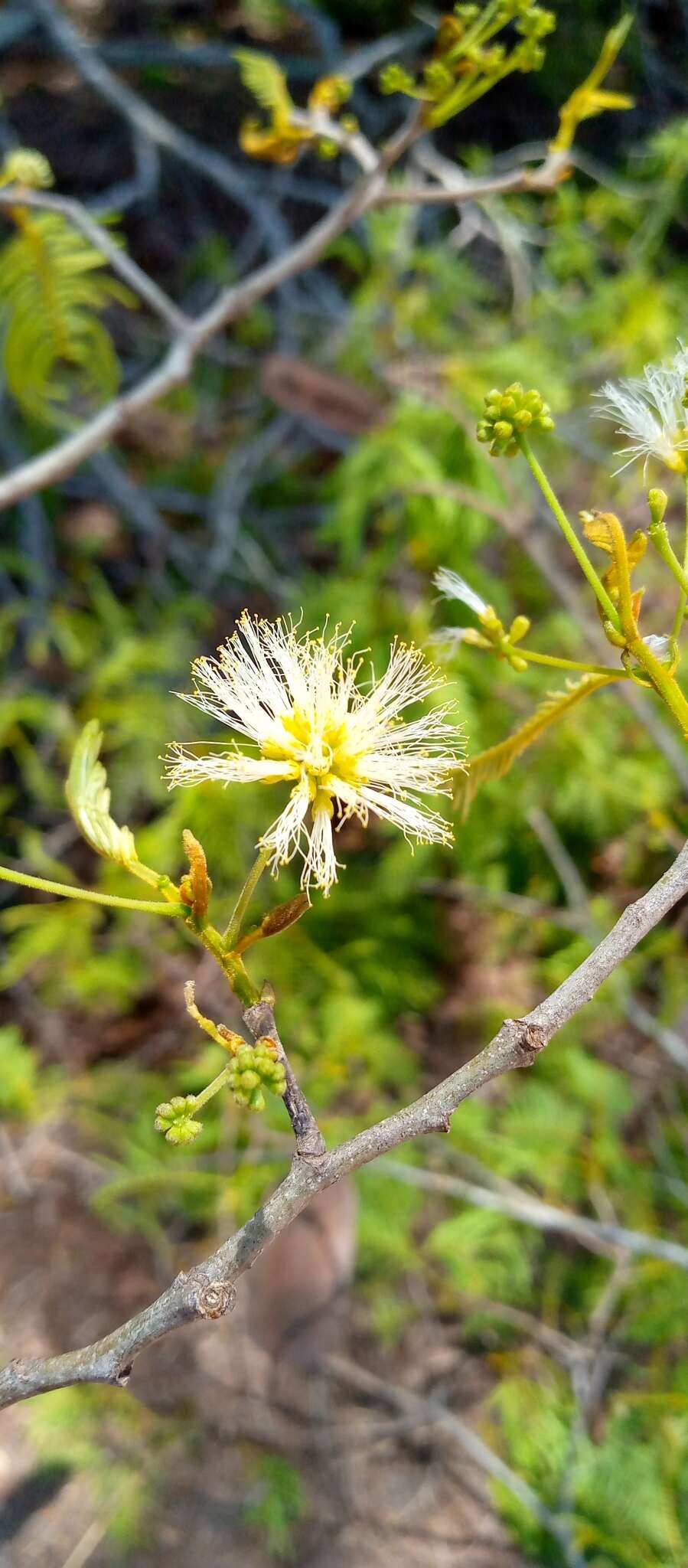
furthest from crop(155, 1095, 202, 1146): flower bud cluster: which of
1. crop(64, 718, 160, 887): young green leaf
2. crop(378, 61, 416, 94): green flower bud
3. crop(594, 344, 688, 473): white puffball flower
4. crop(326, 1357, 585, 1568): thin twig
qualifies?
crop(326, 1357, 585, 1568): thin twig

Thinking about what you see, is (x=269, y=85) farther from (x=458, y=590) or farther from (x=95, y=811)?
(x=95, y=811)

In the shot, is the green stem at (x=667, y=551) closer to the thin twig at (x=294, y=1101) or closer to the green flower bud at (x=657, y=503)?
the green flower bud at (x=657, y=503)

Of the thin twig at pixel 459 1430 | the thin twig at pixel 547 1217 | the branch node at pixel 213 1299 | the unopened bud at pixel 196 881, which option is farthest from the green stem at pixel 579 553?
the thin twig at pixel 459 1430

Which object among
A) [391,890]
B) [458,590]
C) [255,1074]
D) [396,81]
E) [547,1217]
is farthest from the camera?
[391,890]

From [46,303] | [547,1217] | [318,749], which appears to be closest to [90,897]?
[318,749]

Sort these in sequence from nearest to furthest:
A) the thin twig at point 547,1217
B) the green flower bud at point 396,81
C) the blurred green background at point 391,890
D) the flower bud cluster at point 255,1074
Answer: the flower bud cluster at point 255,1074
the green flower bud at point 396,81
the thin twig at point 547,1217
the blurred green background at point 391,890

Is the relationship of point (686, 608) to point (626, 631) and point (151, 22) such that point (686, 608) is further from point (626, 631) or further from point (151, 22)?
point (151, 22)

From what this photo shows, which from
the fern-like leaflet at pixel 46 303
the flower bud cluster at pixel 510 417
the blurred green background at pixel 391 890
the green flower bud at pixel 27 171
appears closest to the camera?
the flower bud cluster at pixel 510 417

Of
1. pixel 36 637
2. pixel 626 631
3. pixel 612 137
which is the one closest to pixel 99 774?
pixel 626 631
